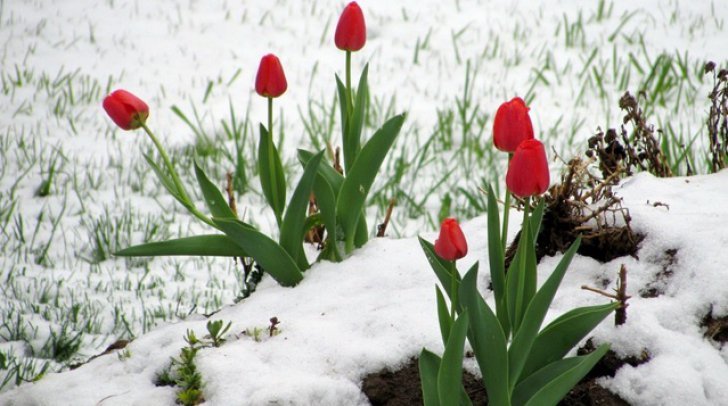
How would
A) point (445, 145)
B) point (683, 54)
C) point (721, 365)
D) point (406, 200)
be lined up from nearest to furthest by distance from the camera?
1. point (721, 365)
2. point (406, 200)
3. point (445, 145)
4. point (683, 54)

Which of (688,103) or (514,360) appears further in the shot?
(688,103)

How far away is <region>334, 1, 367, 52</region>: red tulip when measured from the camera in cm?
196

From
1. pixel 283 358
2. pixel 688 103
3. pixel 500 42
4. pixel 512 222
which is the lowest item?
pixel 283 358

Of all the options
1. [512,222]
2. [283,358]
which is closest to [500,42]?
[512,222]

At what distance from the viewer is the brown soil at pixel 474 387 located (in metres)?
1.62

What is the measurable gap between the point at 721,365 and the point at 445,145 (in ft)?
6.69

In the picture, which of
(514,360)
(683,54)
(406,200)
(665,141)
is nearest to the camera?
(514,360)

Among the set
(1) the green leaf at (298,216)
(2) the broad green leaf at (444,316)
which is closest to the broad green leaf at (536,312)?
(2) the broad green leaf at (444,316)

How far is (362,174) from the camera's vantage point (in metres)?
→ 2.05

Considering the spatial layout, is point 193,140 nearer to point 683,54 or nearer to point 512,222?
point 512,222

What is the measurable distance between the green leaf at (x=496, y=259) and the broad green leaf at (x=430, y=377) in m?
0.19

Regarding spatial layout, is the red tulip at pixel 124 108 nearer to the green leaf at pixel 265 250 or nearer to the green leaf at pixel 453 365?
the green leaf at pixel 265 250

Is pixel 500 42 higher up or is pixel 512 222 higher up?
pixel 500 42

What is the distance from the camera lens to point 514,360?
1442mm
